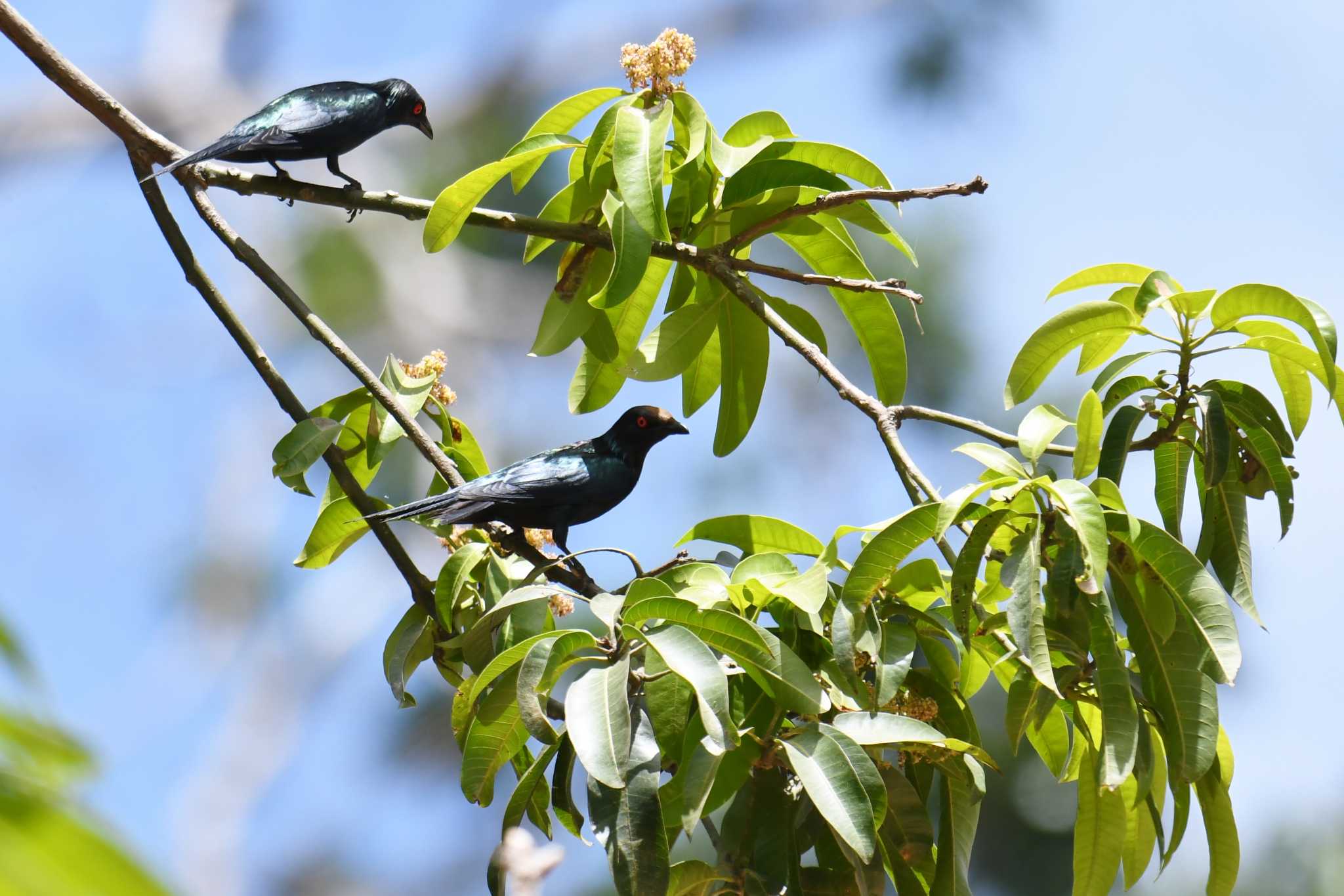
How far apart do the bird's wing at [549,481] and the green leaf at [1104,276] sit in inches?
47.1

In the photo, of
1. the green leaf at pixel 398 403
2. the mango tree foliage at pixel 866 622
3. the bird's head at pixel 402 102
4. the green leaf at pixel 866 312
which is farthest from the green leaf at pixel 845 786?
the bird's head at pixel 402 102

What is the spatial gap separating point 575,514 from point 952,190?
4.80 ft

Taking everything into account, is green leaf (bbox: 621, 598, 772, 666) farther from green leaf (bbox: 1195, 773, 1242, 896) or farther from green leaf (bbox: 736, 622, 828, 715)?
green leaf (bbox: 1195, 773, 1242, 896)

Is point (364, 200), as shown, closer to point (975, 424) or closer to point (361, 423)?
point (361, 423)

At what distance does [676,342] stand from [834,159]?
1.62 feet

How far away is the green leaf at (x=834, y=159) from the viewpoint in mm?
2480

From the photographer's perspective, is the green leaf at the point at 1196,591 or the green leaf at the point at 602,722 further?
the green leaf at the point at 1196,591

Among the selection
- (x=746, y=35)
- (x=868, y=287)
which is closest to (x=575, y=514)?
(x=868, y=287)

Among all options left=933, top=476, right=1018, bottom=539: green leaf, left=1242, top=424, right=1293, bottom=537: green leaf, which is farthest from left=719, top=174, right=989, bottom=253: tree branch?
left=1242, top=424, right=1293, bottom=537: green leaf

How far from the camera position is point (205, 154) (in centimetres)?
290

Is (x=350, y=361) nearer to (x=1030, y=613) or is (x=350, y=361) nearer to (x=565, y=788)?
(x=565, y=788)

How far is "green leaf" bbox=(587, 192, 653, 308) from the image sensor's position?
208 cm

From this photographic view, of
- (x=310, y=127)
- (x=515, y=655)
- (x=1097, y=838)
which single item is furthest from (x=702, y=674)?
(x=310, y=127)

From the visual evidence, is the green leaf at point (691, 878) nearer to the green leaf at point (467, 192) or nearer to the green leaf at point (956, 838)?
the green leaf at point (956, 838)
